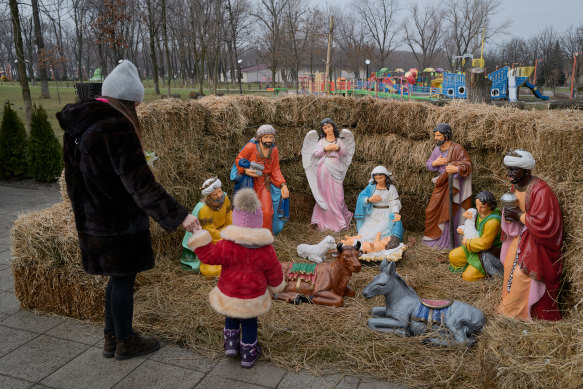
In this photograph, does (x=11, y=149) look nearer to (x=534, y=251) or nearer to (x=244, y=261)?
(x=244, y=261)

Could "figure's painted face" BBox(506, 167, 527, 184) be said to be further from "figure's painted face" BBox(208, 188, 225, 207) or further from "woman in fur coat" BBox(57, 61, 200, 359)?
"figure's painted face" BBox(208, 188, 225, 207)

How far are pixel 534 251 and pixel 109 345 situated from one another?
156 inches

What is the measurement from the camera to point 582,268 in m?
3.90

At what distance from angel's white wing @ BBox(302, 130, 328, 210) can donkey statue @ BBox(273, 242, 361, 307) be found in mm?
2660

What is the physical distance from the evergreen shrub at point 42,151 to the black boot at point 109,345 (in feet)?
26.1

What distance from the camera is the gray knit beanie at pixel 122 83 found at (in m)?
3.47

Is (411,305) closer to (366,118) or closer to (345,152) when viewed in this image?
(345,152)

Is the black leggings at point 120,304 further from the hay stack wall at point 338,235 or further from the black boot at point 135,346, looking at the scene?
the hay stack wall at point 338,235

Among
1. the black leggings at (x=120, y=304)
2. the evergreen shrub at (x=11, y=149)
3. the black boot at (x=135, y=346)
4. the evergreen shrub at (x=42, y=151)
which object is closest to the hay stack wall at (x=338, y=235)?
the black boot at (x=135, y=346)

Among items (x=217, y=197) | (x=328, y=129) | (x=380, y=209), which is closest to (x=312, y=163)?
(x=328, y=129)

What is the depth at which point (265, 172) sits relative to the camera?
Result: 7.04 meters

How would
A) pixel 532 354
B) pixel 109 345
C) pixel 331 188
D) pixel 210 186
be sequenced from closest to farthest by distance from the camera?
1. pixel 532 354
2. pixel 109 345
3. pixel 210 186
4. pixel 331 188

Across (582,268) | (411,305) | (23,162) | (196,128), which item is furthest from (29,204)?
(582,268)

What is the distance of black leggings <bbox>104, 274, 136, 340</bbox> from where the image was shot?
3.75 meters
